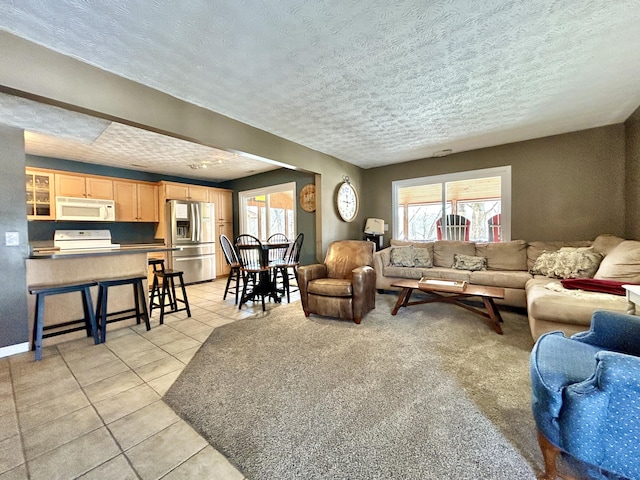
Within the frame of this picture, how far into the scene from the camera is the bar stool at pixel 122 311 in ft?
8.73

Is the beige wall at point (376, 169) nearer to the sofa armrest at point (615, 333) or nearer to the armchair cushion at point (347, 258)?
the armchair cushion at point (347, 258)

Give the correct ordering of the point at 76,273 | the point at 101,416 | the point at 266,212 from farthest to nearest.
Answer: the point at 266,212 → the point at 76,273 → the point at 101,416

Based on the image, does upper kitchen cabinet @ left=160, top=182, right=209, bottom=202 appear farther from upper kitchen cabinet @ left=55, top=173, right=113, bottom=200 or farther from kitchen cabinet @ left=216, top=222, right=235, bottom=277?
upper kitchen cabinet @ left=55, top=173, right=113, bottom=200

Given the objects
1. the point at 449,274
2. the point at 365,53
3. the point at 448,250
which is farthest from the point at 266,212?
the point at 365,53

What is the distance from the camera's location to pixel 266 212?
5910 mm

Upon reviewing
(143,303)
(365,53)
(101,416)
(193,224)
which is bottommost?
(101,416)

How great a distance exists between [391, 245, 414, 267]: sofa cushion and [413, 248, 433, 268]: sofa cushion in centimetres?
7

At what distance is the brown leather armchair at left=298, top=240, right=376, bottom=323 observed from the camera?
300cm

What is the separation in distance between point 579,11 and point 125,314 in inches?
191

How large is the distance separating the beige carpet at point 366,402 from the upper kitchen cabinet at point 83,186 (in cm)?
385

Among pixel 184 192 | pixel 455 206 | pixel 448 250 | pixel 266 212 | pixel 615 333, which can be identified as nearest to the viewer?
pixel 615 333

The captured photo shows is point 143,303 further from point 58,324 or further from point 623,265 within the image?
point 623,265

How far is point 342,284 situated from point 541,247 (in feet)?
9.45

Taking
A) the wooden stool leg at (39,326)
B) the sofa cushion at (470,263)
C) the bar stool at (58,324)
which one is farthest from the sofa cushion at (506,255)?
the wooden stool leg at (39,326)
